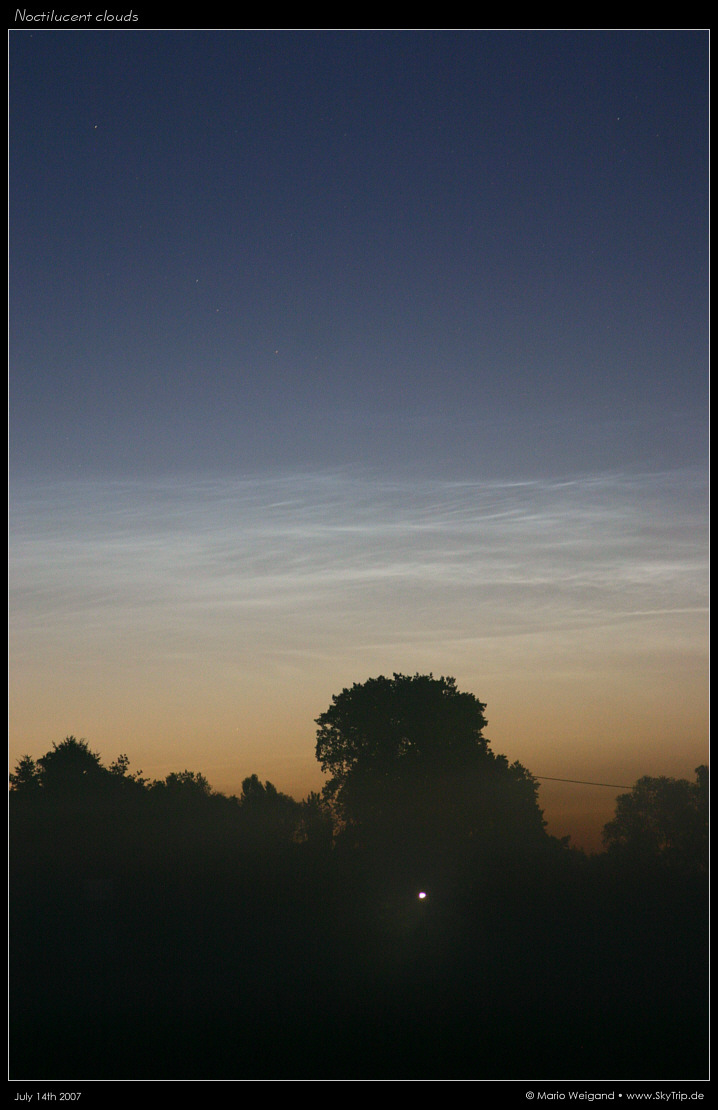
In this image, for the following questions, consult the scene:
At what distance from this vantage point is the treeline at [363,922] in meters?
19.6

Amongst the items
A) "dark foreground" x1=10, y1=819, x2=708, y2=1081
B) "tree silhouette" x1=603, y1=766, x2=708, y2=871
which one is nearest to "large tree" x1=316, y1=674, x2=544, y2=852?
"dark foreground" x1=10, y1=819, x2=708, y2=1081

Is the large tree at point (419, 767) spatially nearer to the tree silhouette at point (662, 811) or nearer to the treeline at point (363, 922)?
the treeline at point (363, 922)

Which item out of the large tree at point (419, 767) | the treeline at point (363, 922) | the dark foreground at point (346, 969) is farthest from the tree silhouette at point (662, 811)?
the dark foreground at point (346, 969)

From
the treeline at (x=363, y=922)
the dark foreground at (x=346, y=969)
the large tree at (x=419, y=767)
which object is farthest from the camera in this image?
the large tree at (x=419, y=767)

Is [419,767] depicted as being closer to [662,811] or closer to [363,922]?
[363,922]

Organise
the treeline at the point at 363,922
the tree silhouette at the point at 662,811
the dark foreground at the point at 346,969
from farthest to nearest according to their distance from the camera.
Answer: the tree silhouette at the point at 662,811, the treeline at the point at 363,922, the dark foreground at the point at 346,969

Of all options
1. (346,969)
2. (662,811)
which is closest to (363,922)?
(346,969)

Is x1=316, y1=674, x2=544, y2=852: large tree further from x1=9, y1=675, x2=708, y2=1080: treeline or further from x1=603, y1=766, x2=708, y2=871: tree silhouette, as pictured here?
x1=603, y1=766, x2=708, y2=871: tree silhouette

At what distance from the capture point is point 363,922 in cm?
3397

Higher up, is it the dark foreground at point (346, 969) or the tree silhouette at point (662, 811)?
the dark foreground at point (346, 969)

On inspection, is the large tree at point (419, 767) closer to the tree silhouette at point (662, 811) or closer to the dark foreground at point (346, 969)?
the dark foreground at point (346, 969)

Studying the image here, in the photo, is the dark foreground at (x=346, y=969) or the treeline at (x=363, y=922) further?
the treeline at (x=363, y=922)

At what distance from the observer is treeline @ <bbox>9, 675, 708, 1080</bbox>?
19.6 meters

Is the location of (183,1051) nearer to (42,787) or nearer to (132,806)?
(132,806)
